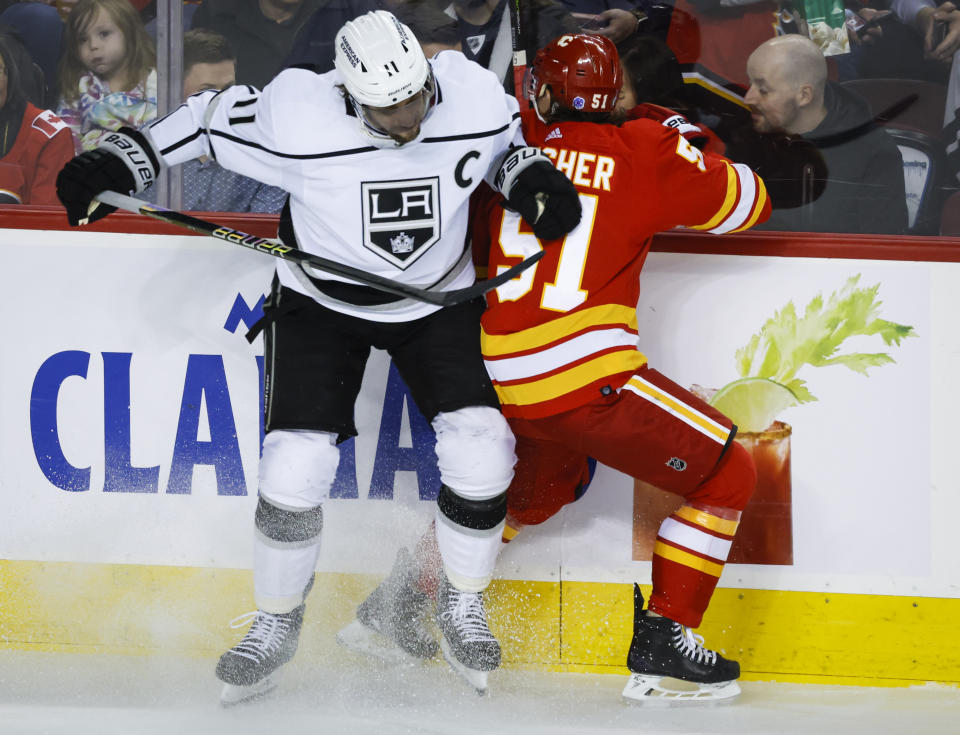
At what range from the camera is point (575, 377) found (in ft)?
A: 7.02

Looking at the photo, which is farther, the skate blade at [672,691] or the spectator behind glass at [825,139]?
the spectator behind glass at [825,139]

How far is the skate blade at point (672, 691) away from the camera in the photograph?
2.37 metres

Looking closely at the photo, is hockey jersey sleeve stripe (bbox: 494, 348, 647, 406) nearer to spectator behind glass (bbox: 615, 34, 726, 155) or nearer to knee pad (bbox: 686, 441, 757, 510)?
knee pad (bbox: 686, 441, 757, 510)

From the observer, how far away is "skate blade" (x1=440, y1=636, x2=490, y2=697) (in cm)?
237

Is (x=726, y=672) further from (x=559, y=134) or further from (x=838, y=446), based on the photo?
(x=559, y=134)

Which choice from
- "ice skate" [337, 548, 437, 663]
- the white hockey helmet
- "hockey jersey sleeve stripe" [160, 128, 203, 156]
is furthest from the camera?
"ice skate" [337, 548, 437, 663]

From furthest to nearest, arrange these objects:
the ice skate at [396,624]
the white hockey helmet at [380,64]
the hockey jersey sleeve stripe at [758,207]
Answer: the ice skate at [396,624] < the hockey jersey sleeve stripe at [758,207] < the white hockey helmet at [380,64]

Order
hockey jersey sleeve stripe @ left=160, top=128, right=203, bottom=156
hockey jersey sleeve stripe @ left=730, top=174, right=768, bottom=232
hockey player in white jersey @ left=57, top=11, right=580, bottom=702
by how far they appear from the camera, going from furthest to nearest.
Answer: hockey jersey sleeve stripe @ left=730, top=174, right=768, bottom=232
hockey jersey sleeve stripe @ left=160, top=128, right=203, bottom=156
hockey player in white jersey @ left=57, top=11, right=580, bottom=702

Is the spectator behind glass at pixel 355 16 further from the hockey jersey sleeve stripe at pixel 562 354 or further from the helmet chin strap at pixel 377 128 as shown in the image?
the hockey jersey sleeve stripe at pixel 562 354

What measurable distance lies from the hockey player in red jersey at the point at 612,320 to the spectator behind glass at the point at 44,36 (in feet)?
4.07

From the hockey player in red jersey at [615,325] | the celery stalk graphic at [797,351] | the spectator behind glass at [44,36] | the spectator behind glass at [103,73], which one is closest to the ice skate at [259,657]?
the hockey player in red jersey at [615,325]

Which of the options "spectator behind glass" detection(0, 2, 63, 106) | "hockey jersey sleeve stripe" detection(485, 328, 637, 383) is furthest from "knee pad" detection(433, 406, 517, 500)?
"spectator behind glass" detection(0, 2, 63, 106)

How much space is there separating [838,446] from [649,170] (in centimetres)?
91

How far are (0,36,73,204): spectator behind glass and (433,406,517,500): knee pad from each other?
1.23 metres
